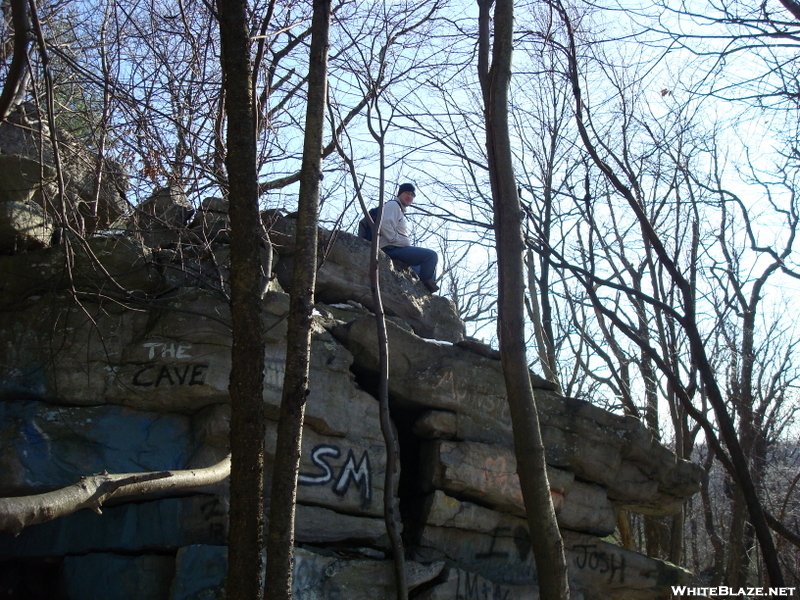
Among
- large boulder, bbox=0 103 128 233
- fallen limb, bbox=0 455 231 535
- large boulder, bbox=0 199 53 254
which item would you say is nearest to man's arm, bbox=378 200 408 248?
large boulder, bbox=0 103 128 233

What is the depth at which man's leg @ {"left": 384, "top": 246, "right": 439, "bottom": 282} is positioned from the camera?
8891mm

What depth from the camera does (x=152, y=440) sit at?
257 inches

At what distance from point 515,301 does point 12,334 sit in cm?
469

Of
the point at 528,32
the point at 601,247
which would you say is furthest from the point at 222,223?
the point at 601,247

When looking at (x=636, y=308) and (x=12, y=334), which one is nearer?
(x=12, y=334)

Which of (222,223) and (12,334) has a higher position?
(222,223)

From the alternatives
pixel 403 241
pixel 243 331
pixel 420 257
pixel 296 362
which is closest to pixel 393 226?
pixel 403 241

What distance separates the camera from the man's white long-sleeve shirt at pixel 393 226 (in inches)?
341

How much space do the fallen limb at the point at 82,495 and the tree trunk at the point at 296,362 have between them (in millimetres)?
480

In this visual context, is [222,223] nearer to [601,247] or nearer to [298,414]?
[298,414]

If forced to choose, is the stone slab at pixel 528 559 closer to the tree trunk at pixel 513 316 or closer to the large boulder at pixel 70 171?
the tree trunk at pixel 513 316

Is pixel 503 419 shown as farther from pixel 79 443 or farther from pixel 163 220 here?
pixel 79 443

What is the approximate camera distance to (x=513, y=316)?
4906 mm

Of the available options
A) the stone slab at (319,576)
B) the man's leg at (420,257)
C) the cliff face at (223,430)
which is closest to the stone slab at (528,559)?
the cliff face at (223,430)
